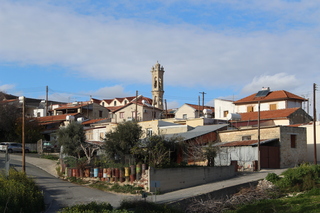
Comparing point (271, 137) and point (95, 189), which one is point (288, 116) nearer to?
point (271, 137)

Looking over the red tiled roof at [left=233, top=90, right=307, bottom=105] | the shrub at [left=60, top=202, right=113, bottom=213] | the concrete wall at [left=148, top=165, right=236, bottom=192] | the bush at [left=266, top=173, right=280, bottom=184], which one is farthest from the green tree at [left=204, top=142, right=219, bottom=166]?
the red tiled roof at [left=233, top=90, right=307, bottom=105]

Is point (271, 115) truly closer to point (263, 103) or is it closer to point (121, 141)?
point (263, 103)

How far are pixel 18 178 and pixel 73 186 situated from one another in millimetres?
6328

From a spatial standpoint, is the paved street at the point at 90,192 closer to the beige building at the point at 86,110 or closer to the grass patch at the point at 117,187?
the grass patch at the point at 117,187

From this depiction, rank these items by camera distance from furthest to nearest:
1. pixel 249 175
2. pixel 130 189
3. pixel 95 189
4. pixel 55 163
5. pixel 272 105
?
pixel 272 105 < pixel 55 163 < pixel 249 175 < pixel 95 189 < pixel 130 189

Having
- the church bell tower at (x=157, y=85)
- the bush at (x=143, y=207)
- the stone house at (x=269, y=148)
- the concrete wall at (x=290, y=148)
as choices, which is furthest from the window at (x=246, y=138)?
the church bell tower at (x=157, y=85)

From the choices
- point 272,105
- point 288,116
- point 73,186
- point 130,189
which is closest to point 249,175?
point 130,189

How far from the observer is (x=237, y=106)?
72000 millimetres

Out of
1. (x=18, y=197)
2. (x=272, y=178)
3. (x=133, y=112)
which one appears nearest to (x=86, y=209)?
(x=18, y=197)

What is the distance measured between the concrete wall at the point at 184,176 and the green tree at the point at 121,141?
6.23m

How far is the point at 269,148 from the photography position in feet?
124

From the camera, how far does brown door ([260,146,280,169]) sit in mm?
37344

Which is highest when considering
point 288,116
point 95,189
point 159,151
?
point 288,116

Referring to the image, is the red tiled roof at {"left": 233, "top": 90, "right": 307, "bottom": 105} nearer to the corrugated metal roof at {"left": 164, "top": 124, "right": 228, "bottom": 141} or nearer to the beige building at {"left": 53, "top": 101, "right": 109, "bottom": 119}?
the corrugated metal roof at {"left": 164, "top": 124, "right": 228, "bottom": 141}
